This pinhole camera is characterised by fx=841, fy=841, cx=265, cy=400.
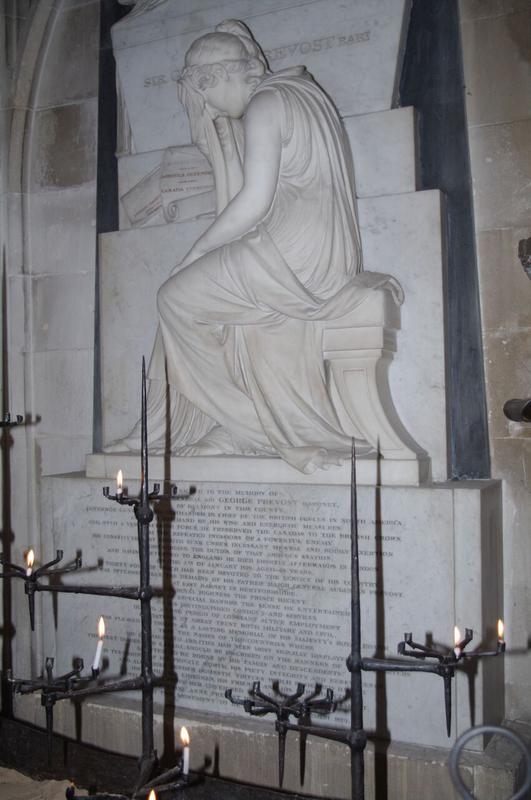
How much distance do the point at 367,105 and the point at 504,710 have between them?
272 cm

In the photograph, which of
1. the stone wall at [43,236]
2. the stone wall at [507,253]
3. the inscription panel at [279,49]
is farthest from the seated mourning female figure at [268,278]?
the stone wall at [43,236]

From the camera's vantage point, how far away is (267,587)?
3.46 m

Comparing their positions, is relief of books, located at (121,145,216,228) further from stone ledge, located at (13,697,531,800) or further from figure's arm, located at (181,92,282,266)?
stone ledge, located at (13,697,531,800)

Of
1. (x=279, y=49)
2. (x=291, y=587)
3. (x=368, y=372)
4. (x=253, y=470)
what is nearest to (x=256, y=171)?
(x=279, y=49)

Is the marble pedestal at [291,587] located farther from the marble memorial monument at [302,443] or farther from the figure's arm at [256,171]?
the figure's arm at [256,171]

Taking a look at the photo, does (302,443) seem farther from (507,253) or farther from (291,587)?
(507,253)

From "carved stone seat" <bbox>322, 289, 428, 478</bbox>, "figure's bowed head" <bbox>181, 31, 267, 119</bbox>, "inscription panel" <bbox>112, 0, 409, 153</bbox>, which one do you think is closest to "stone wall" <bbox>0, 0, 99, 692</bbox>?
"inscription panel" <bbox>112, 0, 409, 153</bbox>

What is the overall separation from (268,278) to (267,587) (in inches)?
51.0

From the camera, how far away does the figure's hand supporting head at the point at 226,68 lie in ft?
12.3

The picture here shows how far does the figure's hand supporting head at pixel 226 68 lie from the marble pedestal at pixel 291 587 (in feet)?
5.74

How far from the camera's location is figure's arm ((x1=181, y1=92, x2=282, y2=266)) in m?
3.56

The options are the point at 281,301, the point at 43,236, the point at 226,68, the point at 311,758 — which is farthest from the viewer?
the point at 43,236

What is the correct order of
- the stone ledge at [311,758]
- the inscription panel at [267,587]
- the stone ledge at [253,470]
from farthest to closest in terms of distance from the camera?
1. the stone ledge at [253,470]
2. the inscription panel at [267,587]
3. the stone ledge at [311,758]

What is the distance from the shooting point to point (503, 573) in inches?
140
